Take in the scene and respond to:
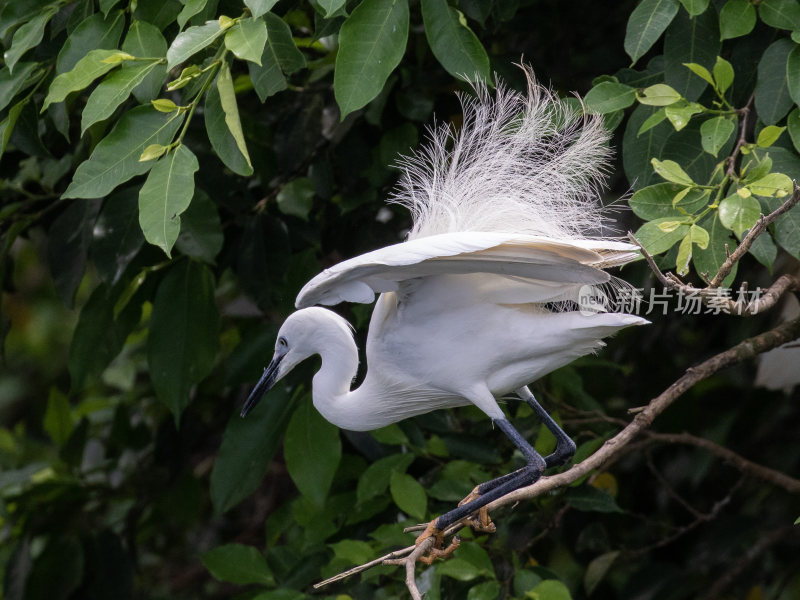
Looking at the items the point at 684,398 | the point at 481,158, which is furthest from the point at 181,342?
the point at 684,398

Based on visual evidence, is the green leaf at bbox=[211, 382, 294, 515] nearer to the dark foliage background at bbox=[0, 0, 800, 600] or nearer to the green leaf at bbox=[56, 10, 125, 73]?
the dark foliage background at bbox=[0, 0, 800, 600]

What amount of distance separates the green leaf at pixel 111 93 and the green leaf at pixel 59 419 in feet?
6.27

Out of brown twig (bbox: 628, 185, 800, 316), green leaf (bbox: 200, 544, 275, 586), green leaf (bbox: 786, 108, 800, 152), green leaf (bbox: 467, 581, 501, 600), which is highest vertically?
green leaf (bbox: 786, 108, 800, 152)

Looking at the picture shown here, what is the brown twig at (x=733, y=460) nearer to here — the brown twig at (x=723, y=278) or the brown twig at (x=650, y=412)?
the brown twig at (x=650, y=412)

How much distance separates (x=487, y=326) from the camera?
156cm

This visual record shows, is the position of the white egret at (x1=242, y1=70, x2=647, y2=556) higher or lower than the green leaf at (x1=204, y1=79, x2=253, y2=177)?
lower

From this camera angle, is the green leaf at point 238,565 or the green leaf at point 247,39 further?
the green leaf at point 238,565

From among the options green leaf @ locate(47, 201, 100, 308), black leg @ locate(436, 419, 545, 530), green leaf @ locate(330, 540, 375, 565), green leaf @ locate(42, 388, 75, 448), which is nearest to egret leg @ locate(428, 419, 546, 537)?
black leg @ locate(436, 419, 545, 530)

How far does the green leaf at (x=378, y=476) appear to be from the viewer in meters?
2.20

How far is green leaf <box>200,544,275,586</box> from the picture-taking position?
2.27 m

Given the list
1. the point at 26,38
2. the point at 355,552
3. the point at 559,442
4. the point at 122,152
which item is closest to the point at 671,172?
the point at 559,442

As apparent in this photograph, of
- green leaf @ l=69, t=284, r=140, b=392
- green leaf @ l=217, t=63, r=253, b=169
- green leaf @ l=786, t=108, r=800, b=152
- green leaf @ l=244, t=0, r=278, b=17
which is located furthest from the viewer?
green leaf @ l=69, t=284, r=140, b=392

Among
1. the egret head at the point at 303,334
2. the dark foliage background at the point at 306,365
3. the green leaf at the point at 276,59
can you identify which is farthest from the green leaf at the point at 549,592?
the green leaf at the point at 276,59

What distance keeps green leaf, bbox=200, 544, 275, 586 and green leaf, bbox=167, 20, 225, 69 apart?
1336 millimetres
